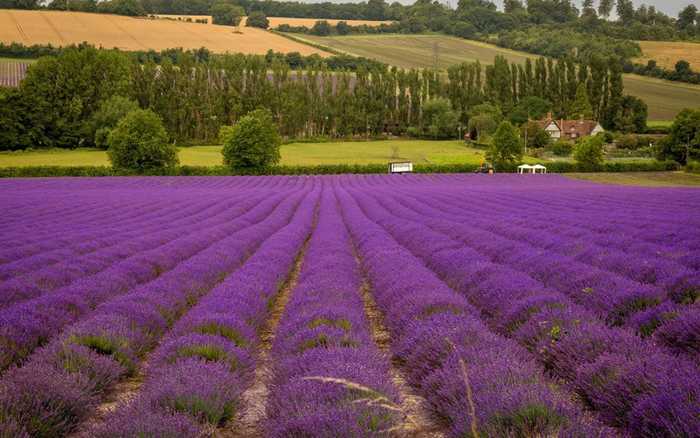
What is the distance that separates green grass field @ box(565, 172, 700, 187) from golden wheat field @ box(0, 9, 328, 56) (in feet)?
277

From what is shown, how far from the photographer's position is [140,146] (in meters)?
60.9

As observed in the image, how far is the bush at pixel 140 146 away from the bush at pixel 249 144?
232 inches

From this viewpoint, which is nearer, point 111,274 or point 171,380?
point 171,380

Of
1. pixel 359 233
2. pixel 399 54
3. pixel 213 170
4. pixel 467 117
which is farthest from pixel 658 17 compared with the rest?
pixel 359 233

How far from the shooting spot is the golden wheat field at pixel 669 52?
123206mm

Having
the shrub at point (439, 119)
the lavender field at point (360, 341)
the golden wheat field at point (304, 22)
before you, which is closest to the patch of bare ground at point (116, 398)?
the lavender field at point (360, 341)

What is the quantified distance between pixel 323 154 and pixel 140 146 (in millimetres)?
28747

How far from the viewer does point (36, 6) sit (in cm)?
13275

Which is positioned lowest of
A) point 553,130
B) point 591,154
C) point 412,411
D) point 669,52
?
point 591,154

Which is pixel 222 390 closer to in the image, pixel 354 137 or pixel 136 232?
pixel 136 232

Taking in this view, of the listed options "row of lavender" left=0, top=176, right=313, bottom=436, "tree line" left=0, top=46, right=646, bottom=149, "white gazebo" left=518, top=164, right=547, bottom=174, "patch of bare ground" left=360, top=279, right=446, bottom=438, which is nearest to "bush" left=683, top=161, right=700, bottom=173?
"white gazebo" left=518, top=164, right=547, bottom=174

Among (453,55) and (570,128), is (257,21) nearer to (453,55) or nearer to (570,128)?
(453,55)

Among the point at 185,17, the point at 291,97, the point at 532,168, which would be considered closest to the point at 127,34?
the point at 185,17

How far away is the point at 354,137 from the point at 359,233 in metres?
89.9
